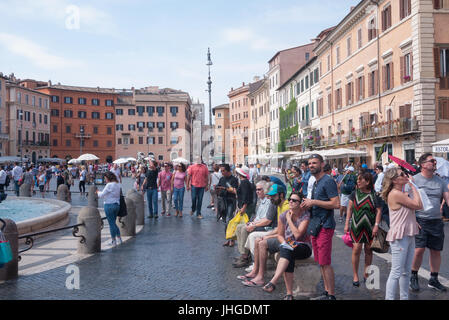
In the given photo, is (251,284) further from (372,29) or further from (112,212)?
(372,29)

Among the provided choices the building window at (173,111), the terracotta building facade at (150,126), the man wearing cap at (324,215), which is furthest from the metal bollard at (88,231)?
the building window at (173,111)

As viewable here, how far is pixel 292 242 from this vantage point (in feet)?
18.3

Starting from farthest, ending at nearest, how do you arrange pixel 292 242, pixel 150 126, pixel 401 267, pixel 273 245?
1. pixel 150 126
2. pixel 273 245
3. pixel 292 242
4. pixel 401 267

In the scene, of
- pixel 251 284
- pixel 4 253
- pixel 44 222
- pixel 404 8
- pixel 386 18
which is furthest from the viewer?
pixel 386 18

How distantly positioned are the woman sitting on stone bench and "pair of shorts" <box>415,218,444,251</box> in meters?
1.50

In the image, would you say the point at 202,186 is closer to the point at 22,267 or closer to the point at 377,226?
the point at 22,267

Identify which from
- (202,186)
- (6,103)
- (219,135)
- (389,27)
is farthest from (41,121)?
(202,186)

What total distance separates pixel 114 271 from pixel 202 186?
667cm

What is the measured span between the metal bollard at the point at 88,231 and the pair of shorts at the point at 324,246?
4567 mm

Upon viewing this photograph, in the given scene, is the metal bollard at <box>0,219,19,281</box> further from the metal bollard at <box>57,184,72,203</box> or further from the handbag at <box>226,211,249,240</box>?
the metal bollard at <box>57,184,72,203</box>

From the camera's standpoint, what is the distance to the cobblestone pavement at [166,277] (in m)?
5.55

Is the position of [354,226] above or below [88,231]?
above

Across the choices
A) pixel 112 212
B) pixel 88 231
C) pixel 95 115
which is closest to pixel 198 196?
pixel 112 212

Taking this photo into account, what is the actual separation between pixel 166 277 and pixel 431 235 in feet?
11.9
